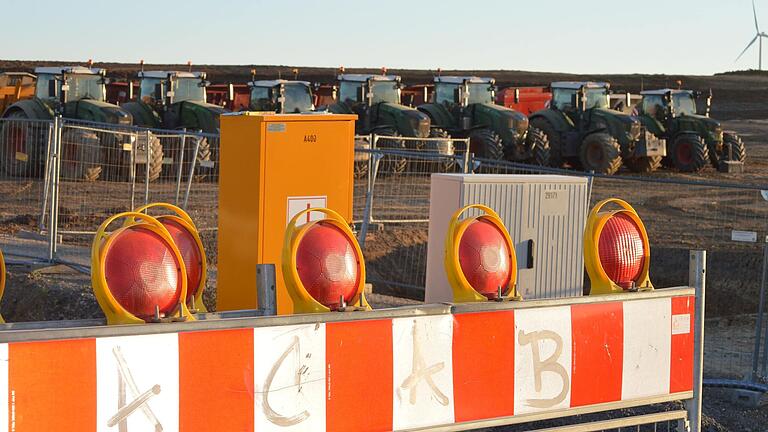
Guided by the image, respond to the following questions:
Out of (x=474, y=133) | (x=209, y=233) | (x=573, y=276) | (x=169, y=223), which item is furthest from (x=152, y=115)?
(x=169, y=223)

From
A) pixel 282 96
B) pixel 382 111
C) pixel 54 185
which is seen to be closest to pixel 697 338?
pixel 54 185

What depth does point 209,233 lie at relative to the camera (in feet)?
49.7

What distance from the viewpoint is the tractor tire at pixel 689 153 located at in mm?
29266

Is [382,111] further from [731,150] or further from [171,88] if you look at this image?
[731,150]

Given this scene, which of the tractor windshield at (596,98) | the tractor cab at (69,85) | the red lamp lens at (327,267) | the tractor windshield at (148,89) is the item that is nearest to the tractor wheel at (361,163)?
the tractor windshield at (148,89)

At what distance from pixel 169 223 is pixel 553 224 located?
4406 mm

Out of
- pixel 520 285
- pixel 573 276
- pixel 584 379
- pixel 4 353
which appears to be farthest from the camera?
pixel 573 276

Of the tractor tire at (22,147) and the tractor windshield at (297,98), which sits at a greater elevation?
the tractor windshield at (297,98)

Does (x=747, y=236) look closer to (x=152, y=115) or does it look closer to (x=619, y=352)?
(x=619, y=352)

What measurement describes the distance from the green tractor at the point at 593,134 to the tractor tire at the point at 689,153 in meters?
0.58

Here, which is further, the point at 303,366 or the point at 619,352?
the point at 619,352

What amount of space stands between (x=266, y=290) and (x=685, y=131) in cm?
2686

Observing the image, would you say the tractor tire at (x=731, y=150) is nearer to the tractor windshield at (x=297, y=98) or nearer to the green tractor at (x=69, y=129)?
the tractor windshield at (x=297, y=98)

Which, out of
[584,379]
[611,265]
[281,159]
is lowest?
[584,379]
